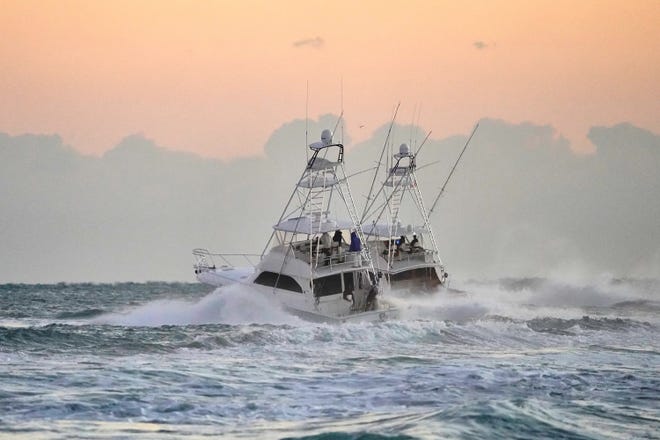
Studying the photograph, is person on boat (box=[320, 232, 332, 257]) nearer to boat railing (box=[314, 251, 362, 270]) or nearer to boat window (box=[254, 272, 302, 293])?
boat railing (box=[314, 251, 362, 270])

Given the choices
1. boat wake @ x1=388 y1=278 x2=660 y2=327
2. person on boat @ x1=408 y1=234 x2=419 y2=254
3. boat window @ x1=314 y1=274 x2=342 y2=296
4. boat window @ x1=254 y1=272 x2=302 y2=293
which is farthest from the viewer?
person on boat @ x1=408 y1=234 x2=419 y2=254

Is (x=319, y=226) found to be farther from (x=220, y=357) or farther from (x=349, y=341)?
(x=220, y=357)

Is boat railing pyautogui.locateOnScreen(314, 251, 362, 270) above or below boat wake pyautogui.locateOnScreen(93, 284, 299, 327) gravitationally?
above

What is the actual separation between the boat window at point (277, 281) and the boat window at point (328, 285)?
2.10ft

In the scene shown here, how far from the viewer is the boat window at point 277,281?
124 ft

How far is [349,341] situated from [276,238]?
267 inches

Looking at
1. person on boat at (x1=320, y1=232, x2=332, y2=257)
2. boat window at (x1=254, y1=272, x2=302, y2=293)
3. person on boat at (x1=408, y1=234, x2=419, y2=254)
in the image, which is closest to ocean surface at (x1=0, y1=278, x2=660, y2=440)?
boat window at (x1=254, y1=272, x2=302, y2=293)

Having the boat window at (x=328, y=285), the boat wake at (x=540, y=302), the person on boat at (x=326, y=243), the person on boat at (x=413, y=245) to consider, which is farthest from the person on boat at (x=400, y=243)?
the boat window at (x=328, y=285)

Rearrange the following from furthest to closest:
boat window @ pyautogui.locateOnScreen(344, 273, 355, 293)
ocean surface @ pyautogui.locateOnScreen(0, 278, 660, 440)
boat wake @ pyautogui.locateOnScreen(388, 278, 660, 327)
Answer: boat wake @ pyautogui.locateOnScreen(388, 278, 660, 327), boat window @ pyautogui.locateOnScreen(344, 273, 355, 293), ocean surface @ pyautogui.locateOnScreen(0, 278, 660, 440)

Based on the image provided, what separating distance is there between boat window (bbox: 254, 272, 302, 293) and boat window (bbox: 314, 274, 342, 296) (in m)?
0.64

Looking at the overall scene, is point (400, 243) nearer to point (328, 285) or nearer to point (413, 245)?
point (413, 245)

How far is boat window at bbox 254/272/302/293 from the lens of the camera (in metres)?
37.9

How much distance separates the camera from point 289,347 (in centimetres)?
3216

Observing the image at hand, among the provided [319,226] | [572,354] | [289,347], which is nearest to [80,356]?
[289,347]
